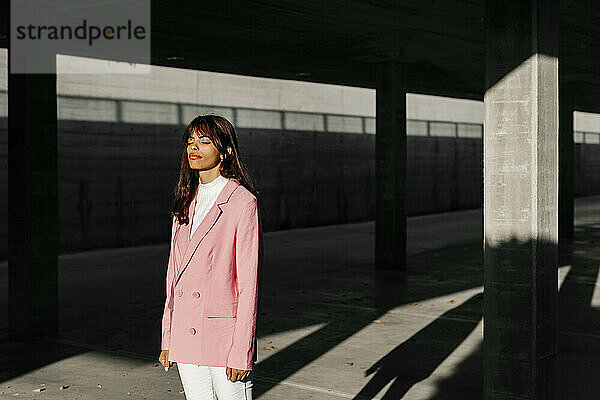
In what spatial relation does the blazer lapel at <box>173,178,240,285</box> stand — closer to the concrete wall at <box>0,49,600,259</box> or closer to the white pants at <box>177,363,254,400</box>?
the white pants at <box>177,363,254,400</box>

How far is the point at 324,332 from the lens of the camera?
33.2ft

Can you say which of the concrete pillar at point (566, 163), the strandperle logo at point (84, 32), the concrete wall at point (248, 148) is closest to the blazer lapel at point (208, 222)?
the strandperle logo at point (84, 32)

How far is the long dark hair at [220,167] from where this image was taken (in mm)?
3920

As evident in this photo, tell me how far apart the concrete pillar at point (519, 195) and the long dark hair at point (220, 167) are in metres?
3.04

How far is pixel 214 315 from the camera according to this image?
3881 mm

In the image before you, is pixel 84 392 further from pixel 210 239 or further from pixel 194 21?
pixel 194 21

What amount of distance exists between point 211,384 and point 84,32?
9826 mm

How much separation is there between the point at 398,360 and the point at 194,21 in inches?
255

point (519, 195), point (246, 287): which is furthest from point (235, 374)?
point (519, 195)

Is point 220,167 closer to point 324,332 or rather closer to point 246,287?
point 246,287

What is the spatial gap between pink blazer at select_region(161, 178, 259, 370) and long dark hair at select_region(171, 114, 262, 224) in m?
0.12

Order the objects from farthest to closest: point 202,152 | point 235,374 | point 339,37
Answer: point 339,37
point 202,152
point 235,374

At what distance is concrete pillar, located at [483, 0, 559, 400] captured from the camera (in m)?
6.41

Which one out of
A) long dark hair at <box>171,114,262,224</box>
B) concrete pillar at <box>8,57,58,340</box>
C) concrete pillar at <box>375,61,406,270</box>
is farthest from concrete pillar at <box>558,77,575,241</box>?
long dark hair at <box>171,114,262,224</box>
